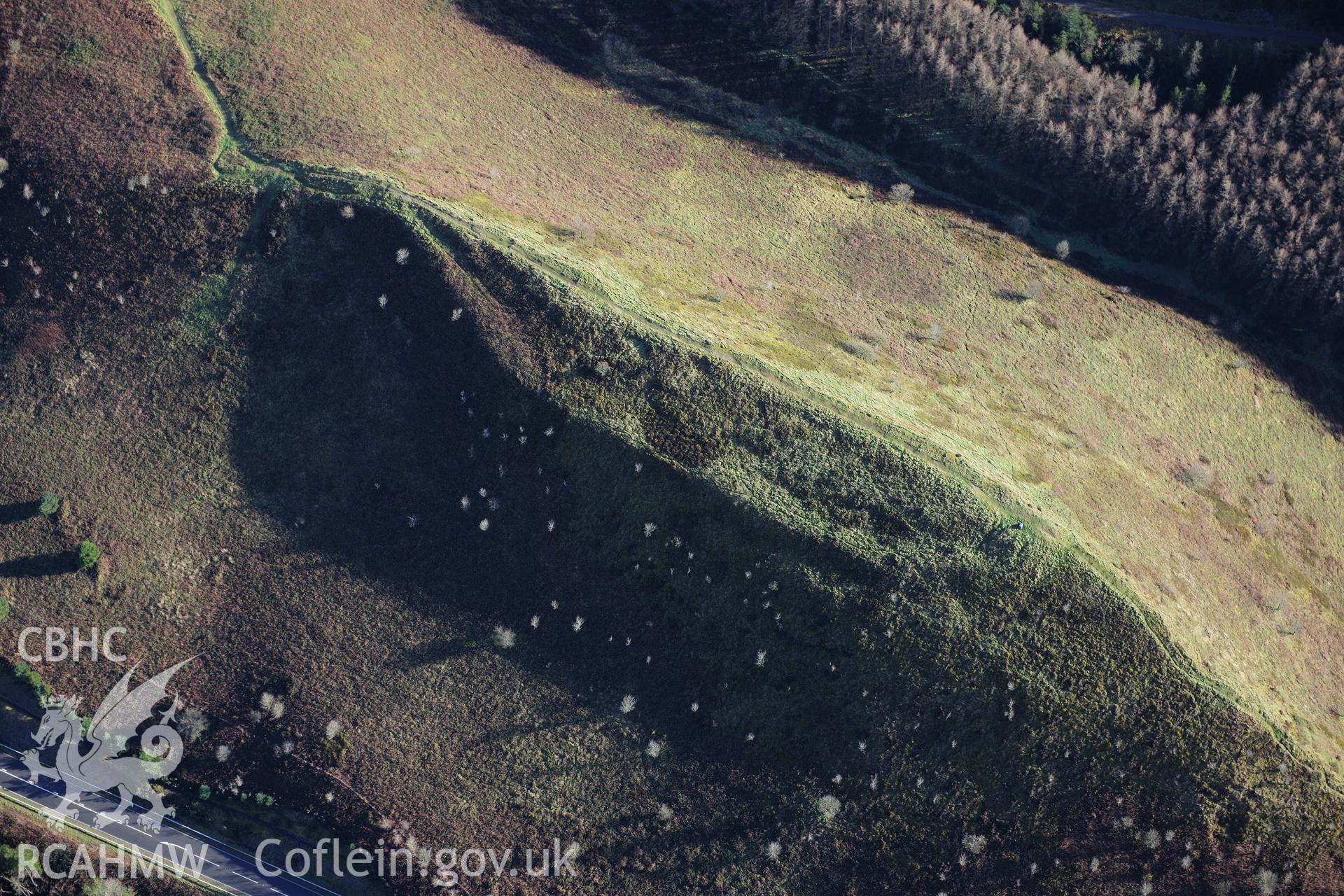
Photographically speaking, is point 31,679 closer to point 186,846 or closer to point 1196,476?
point 186,846

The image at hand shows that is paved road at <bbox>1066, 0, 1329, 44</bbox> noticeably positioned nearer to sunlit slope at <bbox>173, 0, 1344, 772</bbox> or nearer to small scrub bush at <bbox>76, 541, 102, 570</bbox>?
sunlit slope at <bbox>173, 0, 1344, 772</bbox>

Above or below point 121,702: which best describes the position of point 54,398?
above

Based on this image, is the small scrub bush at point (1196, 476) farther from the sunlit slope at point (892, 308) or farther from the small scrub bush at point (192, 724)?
the small scrub bush at point (192, 724)

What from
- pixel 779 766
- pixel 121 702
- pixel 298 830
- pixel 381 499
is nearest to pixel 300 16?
pixel 381 499

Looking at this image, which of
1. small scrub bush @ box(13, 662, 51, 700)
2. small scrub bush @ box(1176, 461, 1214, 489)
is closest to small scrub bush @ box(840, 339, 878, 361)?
small scrub bush @ box(1176, 461, 1214, 489)

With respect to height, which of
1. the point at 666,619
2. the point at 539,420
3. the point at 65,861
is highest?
the point at 539,420

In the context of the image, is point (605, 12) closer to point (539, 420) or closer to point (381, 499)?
point (539, 420)

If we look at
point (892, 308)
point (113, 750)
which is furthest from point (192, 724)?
point (892, 308)
